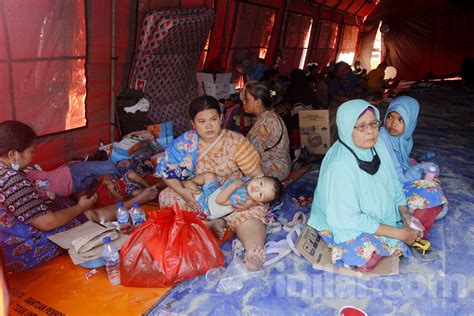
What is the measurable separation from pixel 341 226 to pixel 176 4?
13.0 feet

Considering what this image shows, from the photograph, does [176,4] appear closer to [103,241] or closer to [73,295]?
[103,241]

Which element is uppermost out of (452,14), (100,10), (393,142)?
(452,14)

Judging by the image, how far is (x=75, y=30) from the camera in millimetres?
3814

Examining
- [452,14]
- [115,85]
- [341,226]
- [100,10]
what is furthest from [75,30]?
[452,14]

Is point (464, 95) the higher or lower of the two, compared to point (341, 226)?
higher

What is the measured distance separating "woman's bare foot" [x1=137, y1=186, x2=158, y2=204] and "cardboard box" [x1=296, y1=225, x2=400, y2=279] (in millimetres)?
1560

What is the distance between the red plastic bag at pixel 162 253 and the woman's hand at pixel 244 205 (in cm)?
48

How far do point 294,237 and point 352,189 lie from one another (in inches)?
28.9

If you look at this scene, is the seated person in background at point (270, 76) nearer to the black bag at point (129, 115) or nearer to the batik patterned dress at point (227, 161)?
the black bag at point (129, 115)

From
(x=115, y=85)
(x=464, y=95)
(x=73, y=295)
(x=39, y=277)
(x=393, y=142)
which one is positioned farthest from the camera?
(x=464, y=95)

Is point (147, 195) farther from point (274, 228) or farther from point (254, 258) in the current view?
point (254, 258)

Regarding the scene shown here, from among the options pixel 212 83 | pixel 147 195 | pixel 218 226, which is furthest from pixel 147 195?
pixel 212 83

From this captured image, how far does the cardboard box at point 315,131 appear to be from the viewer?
477 centimetres

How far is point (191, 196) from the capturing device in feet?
9.73
